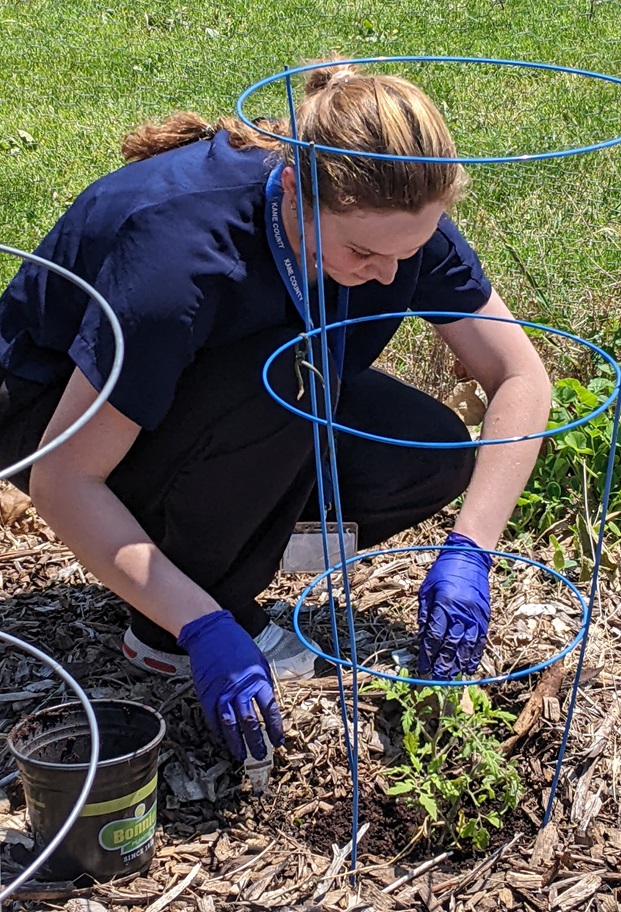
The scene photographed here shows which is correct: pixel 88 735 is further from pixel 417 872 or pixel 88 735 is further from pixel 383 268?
pixel 383 268

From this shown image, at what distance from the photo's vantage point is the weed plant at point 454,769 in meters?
1.75

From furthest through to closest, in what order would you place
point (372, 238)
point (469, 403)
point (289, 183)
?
point (469, 403) < point (289, 183) < point (372, 238)

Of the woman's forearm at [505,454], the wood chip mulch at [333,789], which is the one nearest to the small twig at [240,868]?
the wood chip mulch at [333,789]

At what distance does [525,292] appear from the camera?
10.7 ft

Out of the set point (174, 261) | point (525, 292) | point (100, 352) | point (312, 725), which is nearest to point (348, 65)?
point (174, 261)

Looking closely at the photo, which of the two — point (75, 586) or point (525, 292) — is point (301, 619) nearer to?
point (75, 586)

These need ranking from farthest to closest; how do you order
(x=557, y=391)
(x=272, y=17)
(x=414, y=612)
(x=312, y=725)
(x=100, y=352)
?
(x=272, y=17) → (x=557, y=391) → (x=414, y=612) → (x=312, y=725) → (x=100, y=352)

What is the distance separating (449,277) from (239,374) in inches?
17.8

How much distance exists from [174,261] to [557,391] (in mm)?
1252

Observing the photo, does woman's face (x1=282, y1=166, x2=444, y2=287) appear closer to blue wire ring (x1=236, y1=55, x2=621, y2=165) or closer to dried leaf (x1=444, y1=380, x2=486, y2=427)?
blue wire ring (x1=236, y1=55, x2=621, y2=165)

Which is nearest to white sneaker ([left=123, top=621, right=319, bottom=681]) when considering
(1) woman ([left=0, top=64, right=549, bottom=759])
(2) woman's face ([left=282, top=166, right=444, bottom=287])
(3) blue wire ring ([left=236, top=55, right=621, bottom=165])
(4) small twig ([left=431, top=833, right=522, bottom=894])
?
(1) woman ([left=0, top=64, right=549, bottom=759])

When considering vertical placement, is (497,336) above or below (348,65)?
below

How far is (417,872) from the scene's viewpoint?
5.79 ft

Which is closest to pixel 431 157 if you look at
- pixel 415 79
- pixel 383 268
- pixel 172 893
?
pixel 383 268
